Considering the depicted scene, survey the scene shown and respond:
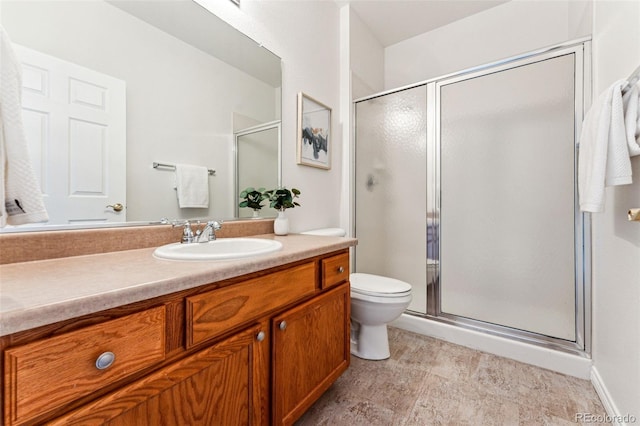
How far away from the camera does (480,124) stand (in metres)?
2.02

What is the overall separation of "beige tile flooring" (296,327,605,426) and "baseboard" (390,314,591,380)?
5 cm

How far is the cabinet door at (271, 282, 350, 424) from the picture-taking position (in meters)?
1.03

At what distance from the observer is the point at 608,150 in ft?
3.70

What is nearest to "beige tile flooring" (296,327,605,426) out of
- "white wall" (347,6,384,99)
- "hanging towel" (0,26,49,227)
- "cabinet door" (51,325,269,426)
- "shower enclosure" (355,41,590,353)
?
"shower enclosure" (355,41,590,353)

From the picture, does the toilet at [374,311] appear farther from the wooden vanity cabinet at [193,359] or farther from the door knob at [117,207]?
the door knob at [117,207]

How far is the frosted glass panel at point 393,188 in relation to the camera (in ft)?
7.42

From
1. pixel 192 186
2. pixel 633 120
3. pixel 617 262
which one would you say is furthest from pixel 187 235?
pixel 617 262

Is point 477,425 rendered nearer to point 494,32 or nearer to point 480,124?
point 480,124

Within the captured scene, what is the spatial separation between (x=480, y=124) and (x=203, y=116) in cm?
183

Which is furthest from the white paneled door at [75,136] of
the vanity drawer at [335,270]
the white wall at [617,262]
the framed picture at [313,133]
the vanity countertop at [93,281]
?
the white wall at [617,262]

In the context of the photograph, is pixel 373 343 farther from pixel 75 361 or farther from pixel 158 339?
pixel 75 361

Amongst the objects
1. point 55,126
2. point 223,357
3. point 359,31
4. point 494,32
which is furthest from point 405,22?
point 223,357

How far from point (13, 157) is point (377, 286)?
1687mm

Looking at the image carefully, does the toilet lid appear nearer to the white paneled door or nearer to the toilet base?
the toilet base
